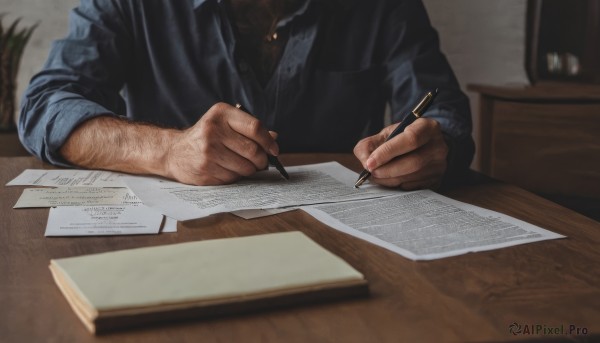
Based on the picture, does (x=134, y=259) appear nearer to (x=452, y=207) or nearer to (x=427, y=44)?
(x=452, y=207)

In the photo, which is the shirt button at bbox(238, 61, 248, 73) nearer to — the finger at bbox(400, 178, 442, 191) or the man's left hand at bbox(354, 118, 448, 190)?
the man's left hand at bbox(354, 118, 448, 190)

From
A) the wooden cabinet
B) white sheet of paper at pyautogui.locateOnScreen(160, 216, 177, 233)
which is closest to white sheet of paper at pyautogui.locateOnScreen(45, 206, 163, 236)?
white sheet of paper at pyautogui.locateOnScreen(160, 216, 177, 233)

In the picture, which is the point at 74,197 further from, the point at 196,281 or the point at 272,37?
the point at 272,37

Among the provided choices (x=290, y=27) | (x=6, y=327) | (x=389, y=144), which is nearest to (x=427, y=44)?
(x=290, y=27)

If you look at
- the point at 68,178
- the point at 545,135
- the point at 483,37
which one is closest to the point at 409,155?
the point at 68,178

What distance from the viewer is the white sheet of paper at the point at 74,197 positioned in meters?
0.98

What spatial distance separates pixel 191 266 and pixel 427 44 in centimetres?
120

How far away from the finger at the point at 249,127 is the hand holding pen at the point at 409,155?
16 centimetres

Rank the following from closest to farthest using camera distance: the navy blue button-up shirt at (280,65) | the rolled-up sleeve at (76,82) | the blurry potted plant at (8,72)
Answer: the rolled-up sleeve at (76,82)
the navy blue button-up shirt at (280,65)
the blurry potted plant at (8,72)

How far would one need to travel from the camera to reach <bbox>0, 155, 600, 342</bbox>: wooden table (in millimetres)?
562

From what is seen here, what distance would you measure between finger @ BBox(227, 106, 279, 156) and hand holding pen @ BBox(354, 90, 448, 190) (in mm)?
160

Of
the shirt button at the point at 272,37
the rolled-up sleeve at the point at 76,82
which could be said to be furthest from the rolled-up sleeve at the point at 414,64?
the rolled-up sleeve at the point at 76,82

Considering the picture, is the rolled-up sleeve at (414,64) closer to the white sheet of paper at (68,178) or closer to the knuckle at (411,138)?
the knuckle at (411,138)

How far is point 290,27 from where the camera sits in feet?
5.41
